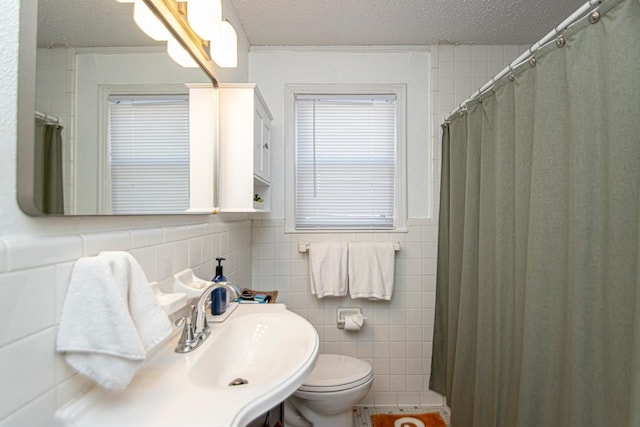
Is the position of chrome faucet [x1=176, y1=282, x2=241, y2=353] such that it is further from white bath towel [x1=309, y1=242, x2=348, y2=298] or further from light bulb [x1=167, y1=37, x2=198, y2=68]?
white bath towel [x1=309, y1=242, x2=348, y2=298]

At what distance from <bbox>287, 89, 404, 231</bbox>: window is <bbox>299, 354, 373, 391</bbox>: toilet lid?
0.84 metres

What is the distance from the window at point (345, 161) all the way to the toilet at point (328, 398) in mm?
908

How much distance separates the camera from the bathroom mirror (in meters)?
0.50

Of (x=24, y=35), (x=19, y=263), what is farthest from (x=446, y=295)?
(x=24, y=35)

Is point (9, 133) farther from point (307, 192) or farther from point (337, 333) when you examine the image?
point (337, 333)

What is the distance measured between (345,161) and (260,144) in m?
0.71

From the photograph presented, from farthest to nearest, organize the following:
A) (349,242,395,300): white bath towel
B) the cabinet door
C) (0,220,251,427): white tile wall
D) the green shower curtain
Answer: (349,242,395,300): white bath towel → the cabinet door → the green shower curtain → (0,220,251,427): white tile wall

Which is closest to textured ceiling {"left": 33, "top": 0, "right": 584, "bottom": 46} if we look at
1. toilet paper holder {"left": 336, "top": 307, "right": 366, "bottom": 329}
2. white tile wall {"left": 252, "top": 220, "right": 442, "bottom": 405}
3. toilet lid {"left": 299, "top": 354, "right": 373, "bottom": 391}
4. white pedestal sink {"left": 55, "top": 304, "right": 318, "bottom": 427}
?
white tile wall {"left": 252, "top": 220, "right": 442, "bottom": 405}

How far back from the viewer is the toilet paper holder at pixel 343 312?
6.17 ft

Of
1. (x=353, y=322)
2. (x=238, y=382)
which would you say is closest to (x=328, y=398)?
(x=353, y=322)

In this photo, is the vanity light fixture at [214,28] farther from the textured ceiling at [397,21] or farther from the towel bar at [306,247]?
the towel bar at [306,247]

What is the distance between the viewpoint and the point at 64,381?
0.54m

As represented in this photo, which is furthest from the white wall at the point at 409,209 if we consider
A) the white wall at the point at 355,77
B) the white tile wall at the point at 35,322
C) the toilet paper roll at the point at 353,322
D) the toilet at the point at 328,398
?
the white tile wall at the point at 35,322

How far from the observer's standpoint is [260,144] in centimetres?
147
